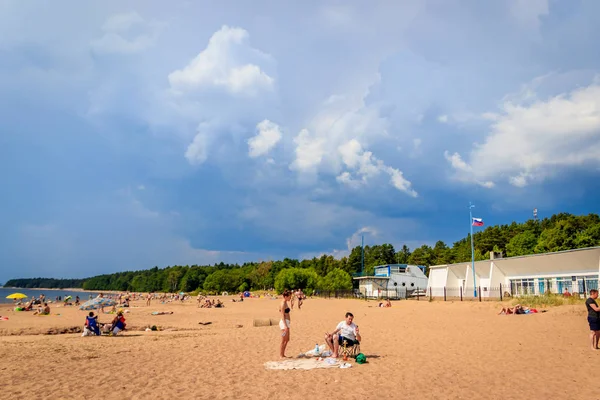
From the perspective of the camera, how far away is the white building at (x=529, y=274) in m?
32.4

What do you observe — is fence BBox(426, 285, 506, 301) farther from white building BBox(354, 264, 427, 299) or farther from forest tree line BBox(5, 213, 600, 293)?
forest tree line BBox(5, 213, 600, 293)

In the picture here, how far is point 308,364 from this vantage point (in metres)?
9.87

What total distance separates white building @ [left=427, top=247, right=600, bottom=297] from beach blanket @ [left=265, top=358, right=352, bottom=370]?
25321mm

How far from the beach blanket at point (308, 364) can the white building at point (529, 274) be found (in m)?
25.3

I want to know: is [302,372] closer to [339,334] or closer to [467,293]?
[339,334]

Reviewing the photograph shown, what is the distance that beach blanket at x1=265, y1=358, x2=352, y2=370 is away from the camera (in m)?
9.69

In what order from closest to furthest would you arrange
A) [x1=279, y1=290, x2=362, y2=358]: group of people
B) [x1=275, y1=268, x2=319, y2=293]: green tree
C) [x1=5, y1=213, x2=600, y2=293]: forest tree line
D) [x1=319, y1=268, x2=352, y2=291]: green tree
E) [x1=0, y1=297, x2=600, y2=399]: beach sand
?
1. [x1=0, y1=297, x2=600, y2=399]: beach sand
2. [x1=279, y1=290, x2=362, y2=358]: group of people
3. [x1=5, y1=213, x2=600, y2=293]: forest tree line
4. [x1=319, y1=268, x2=352, y2=291]: green tree
5. [x1=275, y1=268, x2=319, y2=293]: green tree

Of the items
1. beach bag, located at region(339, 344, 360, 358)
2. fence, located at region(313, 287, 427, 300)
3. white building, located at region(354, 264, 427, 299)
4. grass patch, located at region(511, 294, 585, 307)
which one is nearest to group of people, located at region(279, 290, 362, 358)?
beach bag, located at region(339, 344, 360, 358)

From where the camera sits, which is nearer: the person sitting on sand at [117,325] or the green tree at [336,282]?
the person sitting on sand at [117,325]

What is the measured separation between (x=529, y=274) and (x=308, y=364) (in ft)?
119

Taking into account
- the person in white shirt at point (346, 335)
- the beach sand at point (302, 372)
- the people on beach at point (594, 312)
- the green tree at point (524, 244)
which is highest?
the green tree at point (524, 244)

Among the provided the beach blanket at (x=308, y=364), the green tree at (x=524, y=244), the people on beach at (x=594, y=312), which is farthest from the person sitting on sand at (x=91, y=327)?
the green tree at (x=524, y=244)

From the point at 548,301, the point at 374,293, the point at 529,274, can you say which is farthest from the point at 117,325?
the point at 374,293

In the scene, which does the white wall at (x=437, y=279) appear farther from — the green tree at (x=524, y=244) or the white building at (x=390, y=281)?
the green tree at (x=524, y=244)
